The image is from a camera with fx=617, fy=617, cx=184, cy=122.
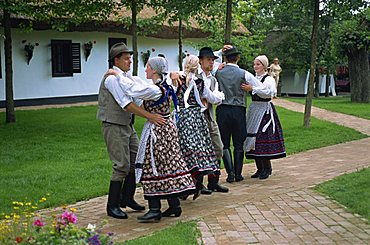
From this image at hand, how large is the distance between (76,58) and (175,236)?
1738cm

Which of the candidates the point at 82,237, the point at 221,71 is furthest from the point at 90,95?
the point at 82,237

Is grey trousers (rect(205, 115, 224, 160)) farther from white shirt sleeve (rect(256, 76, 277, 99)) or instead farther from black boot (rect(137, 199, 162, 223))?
black boot (rect(137, 199, 162, 223))

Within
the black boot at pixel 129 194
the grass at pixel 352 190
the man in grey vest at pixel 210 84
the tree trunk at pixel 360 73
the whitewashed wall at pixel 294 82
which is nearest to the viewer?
the grass at pixel 352 190

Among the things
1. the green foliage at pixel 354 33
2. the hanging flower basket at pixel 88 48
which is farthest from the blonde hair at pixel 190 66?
the green foliage at pixel 354 33

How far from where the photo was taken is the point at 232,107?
8086 millimetres

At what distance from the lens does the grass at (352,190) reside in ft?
21.9

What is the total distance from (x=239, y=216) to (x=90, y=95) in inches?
673

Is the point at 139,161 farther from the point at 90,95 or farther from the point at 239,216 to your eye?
the point at 90,95

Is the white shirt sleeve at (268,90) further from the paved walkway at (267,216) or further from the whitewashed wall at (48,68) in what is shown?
the whitewashed wall at (48,68)

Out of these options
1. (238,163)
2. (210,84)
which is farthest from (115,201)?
(238,163)

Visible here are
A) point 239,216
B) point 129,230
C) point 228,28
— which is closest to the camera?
point 129,230

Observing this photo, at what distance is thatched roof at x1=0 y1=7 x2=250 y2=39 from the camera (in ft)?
60.8

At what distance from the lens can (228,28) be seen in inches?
504

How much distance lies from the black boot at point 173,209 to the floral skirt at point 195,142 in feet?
1.69
